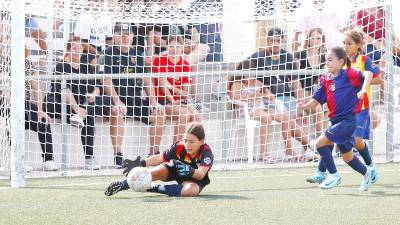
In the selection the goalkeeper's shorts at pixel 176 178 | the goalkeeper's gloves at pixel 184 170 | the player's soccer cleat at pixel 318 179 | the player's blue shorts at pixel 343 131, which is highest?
the player's blue shorts at pixel 343 131

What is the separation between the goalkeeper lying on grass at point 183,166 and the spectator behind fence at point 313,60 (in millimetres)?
3835

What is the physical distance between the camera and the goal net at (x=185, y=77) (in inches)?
421

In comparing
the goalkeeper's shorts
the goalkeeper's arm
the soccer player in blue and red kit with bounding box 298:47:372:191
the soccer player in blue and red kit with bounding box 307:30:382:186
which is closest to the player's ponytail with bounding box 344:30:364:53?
the soccer player in blue and red kit with bounding box 307:30:382:186

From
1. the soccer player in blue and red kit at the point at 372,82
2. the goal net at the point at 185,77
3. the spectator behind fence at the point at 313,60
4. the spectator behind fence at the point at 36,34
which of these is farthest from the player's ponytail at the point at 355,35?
the spectator behind fence at the point at 36,34

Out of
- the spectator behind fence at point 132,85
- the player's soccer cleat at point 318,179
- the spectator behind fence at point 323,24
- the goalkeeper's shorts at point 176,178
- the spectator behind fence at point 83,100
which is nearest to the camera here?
the goalkeeper's shorts at point 176,178

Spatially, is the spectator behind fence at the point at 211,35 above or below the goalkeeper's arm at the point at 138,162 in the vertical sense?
above

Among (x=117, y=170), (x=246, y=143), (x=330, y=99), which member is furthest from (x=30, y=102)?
(x=330, y=99)

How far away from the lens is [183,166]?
782cm

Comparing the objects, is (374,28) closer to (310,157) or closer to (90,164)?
(310,157)

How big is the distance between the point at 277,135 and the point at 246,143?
0.41 m

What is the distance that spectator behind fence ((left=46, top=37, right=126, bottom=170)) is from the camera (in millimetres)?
10750

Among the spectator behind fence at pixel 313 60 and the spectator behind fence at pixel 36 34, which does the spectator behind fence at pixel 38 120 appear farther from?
the spectator behind fence at pixel 313 60

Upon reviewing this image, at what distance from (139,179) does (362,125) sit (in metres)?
2.66

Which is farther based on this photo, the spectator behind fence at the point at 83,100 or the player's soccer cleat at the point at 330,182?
the spectator behind fence at the point at 83,100
